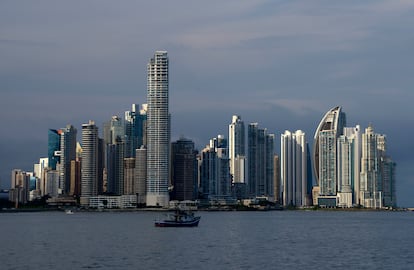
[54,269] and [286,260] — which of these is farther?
[286,260]

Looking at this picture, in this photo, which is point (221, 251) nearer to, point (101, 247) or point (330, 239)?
point (101, 247)

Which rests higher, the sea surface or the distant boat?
the distant boat

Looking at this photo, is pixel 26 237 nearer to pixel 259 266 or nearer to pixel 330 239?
pixel 330 239

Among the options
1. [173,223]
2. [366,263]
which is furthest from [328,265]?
[173,223]

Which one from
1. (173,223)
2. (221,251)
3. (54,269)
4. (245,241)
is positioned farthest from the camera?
(173,223)

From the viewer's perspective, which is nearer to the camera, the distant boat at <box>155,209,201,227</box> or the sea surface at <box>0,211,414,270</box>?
the sea surface at <box>0,211,414,270</box>

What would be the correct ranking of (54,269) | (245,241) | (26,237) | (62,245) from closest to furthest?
(54,269) → (62,245) → (245,241) → (26,237)

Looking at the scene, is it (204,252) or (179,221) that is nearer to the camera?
(204,252)

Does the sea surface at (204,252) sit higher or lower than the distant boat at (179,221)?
lower

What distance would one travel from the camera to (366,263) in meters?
70.3

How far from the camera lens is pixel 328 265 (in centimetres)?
6775

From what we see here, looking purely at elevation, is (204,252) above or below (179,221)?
below

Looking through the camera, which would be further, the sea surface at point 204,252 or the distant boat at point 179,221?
the distant boat at point 179,221

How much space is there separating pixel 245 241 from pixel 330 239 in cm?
1024
